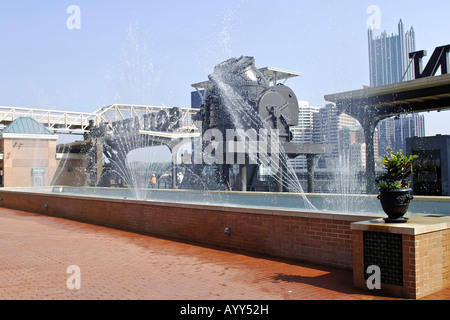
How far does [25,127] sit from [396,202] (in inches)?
1450

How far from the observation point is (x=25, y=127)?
123 ft

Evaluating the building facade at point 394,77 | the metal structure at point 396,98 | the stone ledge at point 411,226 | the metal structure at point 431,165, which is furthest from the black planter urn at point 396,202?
the building facade at point 394,77

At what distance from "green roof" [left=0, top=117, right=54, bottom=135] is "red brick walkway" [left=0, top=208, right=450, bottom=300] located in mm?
28342

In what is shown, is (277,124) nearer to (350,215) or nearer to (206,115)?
(206,115)

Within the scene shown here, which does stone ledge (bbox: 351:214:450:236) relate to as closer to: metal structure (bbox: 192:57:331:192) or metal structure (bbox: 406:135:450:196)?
metal structure (bbox: 406:135:450:196)

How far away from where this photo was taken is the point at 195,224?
10477mm

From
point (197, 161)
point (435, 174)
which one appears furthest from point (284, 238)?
point (197, 161)

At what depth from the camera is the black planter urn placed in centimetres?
600

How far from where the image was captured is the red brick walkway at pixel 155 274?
6.00 meters

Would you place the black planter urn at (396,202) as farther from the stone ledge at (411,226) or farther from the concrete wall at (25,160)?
the concrete wall at (25,160)

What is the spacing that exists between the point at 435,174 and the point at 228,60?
9882mm

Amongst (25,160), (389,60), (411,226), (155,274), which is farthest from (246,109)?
(25,160)

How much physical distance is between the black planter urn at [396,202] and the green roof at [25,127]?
36.0m

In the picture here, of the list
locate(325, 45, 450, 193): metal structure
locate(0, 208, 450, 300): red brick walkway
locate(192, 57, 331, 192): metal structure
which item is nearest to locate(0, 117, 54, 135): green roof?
locate(192, 57, 331, 192): metal structure
